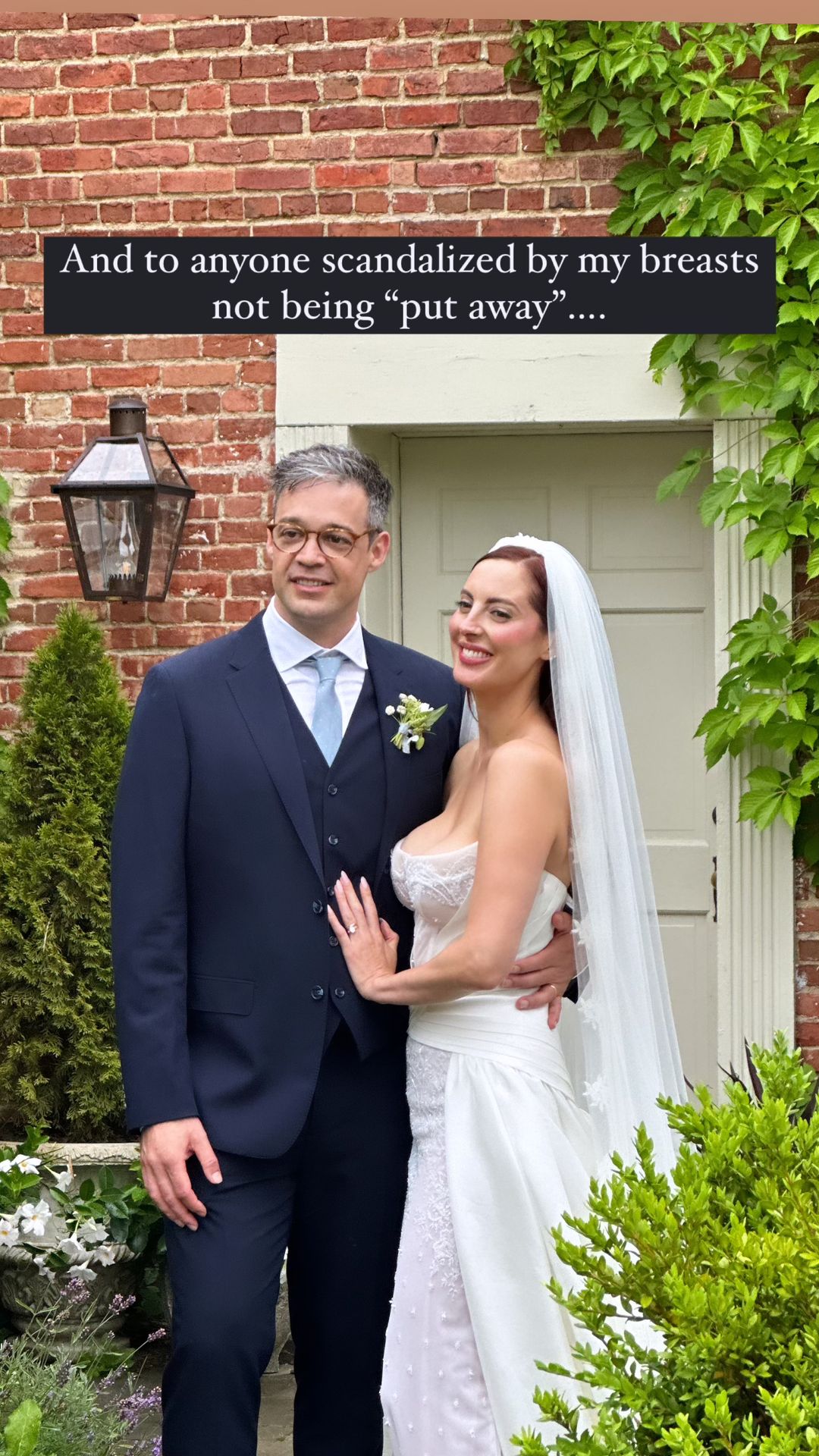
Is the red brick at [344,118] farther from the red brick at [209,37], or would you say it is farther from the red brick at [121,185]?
the red brick at [121,185]

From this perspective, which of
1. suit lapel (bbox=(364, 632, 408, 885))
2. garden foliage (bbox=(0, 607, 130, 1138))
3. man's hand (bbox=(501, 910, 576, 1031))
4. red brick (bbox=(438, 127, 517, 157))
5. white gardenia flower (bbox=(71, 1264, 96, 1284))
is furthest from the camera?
red brick (bbox=(438, 127, 517, 157))

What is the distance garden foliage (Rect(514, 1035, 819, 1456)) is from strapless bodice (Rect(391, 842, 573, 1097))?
3.39ft

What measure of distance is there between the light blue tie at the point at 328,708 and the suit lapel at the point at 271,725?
7 cm

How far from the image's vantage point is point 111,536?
4695 mm

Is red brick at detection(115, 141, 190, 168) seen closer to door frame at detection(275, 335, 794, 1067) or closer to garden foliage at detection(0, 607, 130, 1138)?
door frame at detection(275, 335, 794, 1067)

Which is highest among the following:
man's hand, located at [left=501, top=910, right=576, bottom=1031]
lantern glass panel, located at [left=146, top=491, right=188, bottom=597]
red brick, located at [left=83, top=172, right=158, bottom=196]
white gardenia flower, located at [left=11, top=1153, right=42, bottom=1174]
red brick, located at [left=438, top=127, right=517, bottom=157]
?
red brick, located at [left=438, top=127, right=517, bottom=157]

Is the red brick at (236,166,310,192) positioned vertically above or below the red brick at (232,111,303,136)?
below

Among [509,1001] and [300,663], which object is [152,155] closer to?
[300,663]

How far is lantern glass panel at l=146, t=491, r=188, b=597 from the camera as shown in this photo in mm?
4699

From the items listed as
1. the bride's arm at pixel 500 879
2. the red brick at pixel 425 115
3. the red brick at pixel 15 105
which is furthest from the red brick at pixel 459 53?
the bride's arm at pixel 500 879

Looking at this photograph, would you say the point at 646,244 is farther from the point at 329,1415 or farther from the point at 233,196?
the point at 329,1415

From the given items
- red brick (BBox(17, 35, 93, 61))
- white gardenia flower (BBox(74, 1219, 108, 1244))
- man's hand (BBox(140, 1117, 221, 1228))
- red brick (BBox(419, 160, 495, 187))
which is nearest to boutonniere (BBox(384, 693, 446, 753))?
man's hand (BBox(140, 1117, 221, 1228))

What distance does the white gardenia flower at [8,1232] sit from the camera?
12.6 feet

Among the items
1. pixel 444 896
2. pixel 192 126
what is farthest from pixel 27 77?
pixel 444 896
